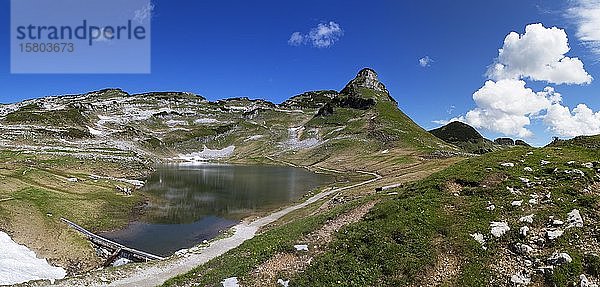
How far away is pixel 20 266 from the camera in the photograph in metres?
34.2

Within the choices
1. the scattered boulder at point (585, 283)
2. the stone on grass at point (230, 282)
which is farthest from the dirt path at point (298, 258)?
the scattered boulder at point (585, 283)

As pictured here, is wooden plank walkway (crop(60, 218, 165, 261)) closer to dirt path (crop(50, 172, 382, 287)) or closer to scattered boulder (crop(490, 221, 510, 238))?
dirt path (crop(50, 172, 382, 287))

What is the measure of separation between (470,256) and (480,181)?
977 centimetres

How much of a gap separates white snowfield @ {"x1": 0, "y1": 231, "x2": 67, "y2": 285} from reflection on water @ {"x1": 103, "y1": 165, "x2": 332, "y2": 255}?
11531 mm

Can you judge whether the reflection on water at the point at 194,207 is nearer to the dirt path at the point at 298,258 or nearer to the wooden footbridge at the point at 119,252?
the wooden footbridge at the point at 119,252

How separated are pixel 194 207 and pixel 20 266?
40.0 m

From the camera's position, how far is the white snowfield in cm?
3140

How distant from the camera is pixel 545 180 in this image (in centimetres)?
2869

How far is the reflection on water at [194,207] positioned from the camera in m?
51.4

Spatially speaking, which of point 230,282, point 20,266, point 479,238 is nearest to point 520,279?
point 479,238

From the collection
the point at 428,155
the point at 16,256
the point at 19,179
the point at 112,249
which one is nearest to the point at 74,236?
the point at 112,249

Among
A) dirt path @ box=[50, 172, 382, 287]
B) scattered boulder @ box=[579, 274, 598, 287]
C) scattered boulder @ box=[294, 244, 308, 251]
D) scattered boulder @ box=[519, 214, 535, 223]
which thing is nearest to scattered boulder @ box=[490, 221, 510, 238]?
scattered boulder @ box=[519, 214, 535, 223]

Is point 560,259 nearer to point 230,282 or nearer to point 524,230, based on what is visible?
point 524,230

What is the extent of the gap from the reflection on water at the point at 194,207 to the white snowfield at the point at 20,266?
11.5 meters
